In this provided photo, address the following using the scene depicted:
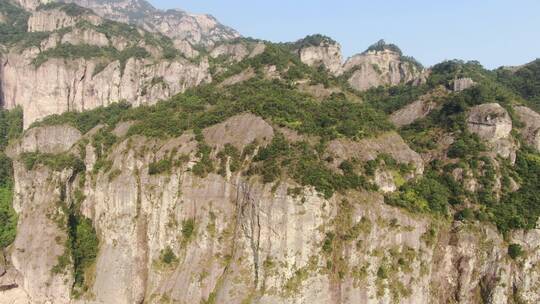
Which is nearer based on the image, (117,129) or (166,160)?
(166,160)

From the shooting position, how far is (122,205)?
4344 centimetres

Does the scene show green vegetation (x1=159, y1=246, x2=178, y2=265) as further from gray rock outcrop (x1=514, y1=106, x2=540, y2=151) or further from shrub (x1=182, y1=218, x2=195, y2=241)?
gray rock outcrop (x1=514, y1=106, x2=540, y2=151)

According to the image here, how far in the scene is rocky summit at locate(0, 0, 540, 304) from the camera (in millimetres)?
36219

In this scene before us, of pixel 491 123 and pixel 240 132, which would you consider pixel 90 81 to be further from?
pixel 491 123

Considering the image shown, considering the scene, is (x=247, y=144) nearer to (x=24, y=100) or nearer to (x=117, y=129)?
(x=117, y=129)

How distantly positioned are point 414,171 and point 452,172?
4629mm

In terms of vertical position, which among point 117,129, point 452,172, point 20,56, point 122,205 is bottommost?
point 122,205

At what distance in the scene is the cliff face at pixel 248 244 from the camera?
35.8m

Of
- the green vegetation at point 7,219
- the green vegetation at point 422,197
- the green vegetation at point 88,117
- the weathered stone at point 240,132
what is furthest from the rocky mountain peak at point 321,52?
the green vegetation at point 7,219

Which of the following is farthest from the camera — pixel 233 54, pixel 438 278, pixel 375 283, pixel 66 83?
pixel 233 54

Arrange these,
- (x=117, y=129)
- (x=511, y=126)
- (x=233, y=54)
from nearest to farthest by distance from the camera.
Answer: (x=511, y=126) < (x=117, y=129) < (x=233, y=54)

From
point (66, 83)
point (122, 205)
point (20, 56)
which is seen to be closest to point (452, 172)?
point (122, 205)

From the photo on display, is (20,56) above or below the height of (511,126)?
above

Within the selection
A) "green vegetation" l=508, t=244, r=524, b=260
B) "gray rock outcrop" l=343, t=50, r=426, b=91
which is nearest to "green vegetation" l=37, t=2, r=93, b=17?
"gray rock outcrop" l=343, t=50, r=426, b=91
